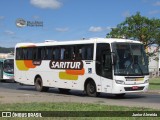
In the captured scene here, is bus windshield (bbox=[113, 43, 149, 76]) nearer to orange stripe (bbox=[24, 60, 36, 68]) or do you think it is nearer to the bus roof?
the bus roof

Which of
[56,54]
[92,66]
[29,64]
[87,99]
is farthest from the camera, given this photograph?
[29,64]

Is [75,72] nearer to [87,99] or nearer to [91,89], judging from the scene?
[91,89]

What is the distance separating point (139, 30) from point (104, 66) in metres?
18.8

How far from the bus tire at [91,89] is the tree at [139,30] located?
1719cm

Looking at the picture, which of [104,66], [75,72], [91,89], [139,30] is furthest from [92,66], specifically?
[139,30]

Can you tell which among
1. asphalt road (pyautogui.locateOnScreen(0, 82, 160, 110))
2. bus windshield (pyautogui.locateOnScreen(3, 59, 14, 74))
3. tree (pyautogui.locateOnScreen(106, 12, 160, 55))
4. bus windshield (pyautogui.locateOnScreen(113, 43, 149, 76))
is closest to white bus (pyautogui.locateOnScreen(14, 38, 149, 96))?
bus windshield (pyautogui.locateOnScreen(113, 43, 149, 76))

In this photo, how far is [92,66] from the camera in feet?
76.6

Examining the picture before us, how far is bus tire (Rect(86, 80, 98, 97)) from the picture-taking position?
23375 millimetres

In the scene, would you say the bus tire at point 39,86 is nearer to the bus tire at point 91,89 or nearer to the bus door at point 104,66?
the bus tire at point 91,89

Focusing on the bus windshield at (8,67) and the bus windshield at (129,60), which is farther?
the bus windshield at (8,67)

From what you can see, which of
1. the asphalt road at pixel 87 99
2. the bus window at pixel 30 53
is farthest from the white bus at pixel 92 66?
the asphalt road at pixel 87 99

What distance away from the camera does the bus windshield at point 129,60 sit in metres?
22.1

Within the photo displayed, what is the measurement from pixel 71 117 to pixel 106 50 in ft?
35.9

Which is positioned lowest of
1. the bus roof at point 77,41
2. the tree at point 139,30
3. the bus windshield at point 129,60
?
the bus windshield at point 129,60
